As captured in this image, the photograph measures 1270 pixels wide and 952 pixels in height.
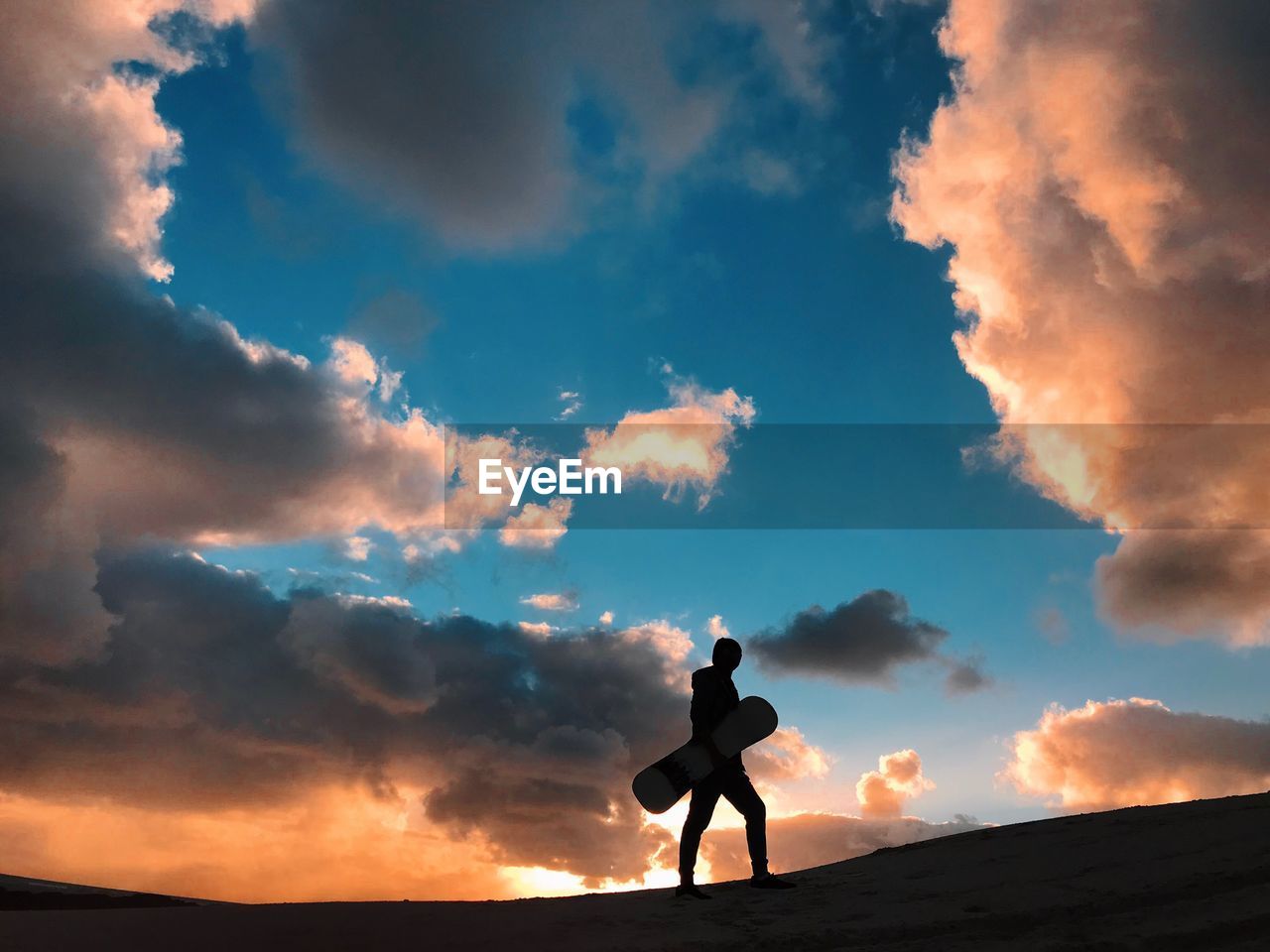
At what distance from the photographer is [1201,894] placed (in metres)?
6.38

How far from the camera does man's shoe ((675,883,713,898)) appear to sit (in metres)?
7.43

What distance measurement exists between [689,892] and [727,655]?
2.02 m

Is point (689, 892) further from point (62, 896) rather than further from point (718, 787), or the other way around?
point (62, 896)

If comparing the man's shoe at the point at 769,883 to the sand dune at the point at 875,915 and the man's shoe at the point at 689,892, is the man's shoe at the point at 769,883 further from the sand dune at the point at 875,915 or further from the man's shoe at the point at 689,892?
the man's shoe at the point at 689,892

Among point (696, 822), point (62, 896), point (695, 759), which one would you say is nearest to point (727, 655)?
point (695, 759)

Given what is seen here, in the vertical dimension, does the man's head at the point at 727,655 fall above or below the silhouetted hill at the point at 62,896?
above

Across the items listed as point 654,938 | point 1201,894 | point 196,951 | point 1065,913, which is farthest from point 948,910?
point 196,951

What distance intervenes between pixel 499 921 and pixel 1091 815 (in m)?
6.89

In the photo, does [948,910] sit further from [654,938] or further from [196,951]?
[196,951]

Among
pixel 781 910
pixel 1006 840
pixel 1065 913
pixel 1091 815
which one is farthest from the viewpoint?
pixel 1091 815

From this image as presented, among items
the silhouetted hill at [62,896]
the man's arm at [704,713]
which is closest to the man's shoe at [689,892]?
the man's arm at [704,713]

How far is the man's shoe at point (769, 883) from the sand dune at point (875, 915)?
10 cm

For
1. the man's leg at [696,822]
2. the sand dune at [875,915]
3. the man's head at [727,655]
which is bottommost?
the sand dune at [875,915]

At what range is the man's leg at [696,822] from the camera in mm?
7598
